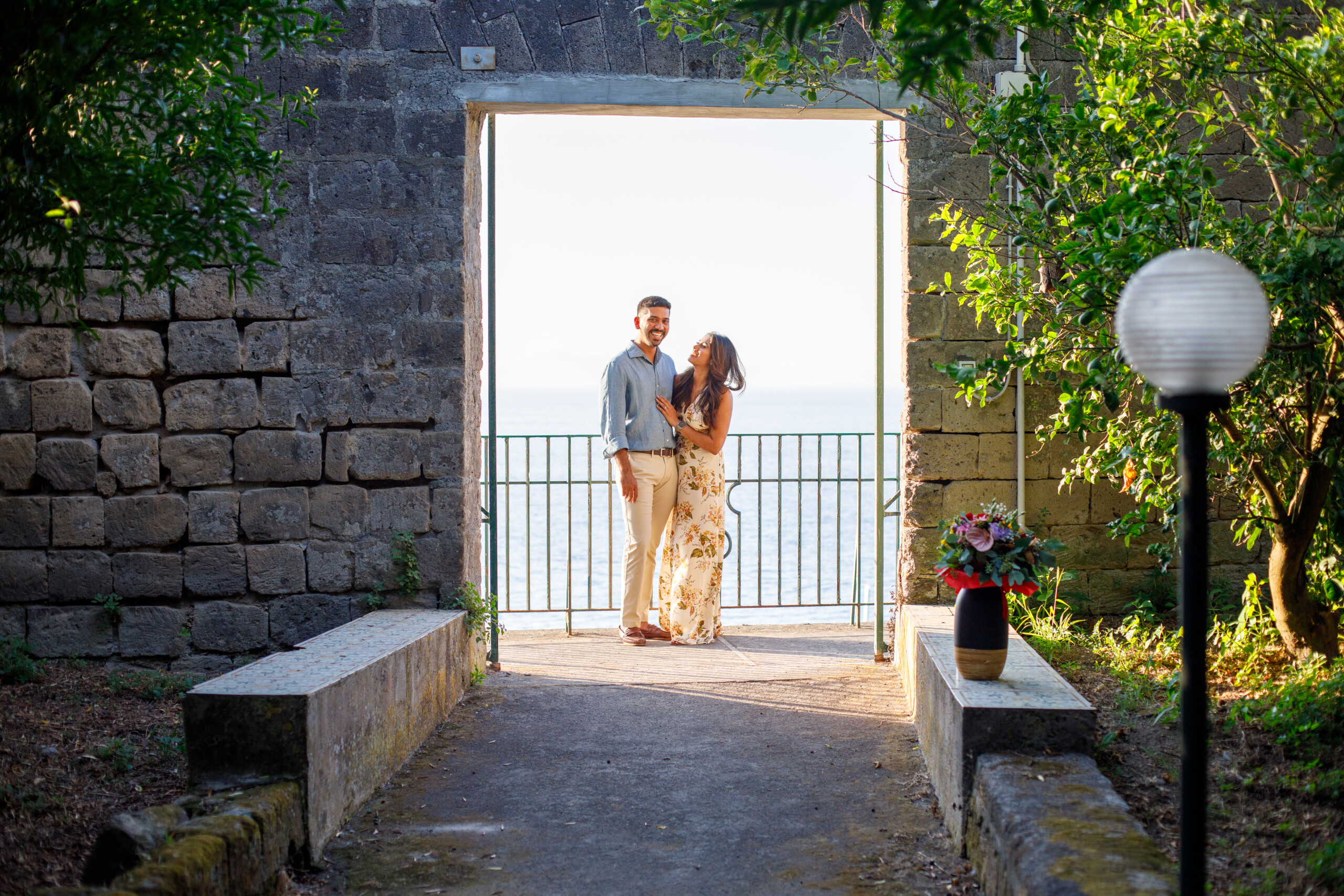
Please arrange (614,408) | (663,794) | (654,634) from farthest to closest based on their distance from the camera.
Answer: (654,634) < (614,408) < (663,794)

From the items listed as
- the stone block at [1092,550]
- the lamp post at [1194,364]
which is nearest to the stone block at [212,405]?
the stone block at [1092,550]

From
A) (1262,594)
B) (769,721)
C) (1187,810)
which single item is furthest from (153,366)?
(1262,594)

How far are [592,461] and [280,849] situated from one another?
152 inches

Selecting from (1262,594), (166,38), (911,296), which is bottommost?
(1262,594)

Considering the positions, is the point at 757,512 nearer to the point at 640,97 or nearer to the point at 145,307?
the point at 640,97

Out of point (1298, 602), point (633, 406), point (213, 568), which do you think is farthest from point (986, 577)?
point (213, 568)

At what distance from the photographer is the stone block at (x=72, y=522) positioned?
4438mm

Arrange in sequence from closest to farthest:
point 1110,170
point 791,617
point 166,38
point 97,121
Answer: point 166,38, point 97,121, point 1110,170, point 791,617

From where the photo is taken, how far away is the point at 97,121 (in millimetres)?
2617

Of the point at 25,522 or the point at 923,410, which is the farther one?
the point at 923,410

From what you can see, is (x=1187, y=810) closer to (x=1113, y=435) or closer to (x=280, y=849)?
(x=280, y=849)

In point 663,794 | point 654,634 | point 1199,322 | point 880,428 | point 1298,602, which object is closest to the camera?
point 1199,322

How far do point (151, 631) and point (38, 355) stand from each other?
126 centimetres

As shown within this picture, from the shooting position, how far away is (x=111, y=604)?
4426 millimetres
